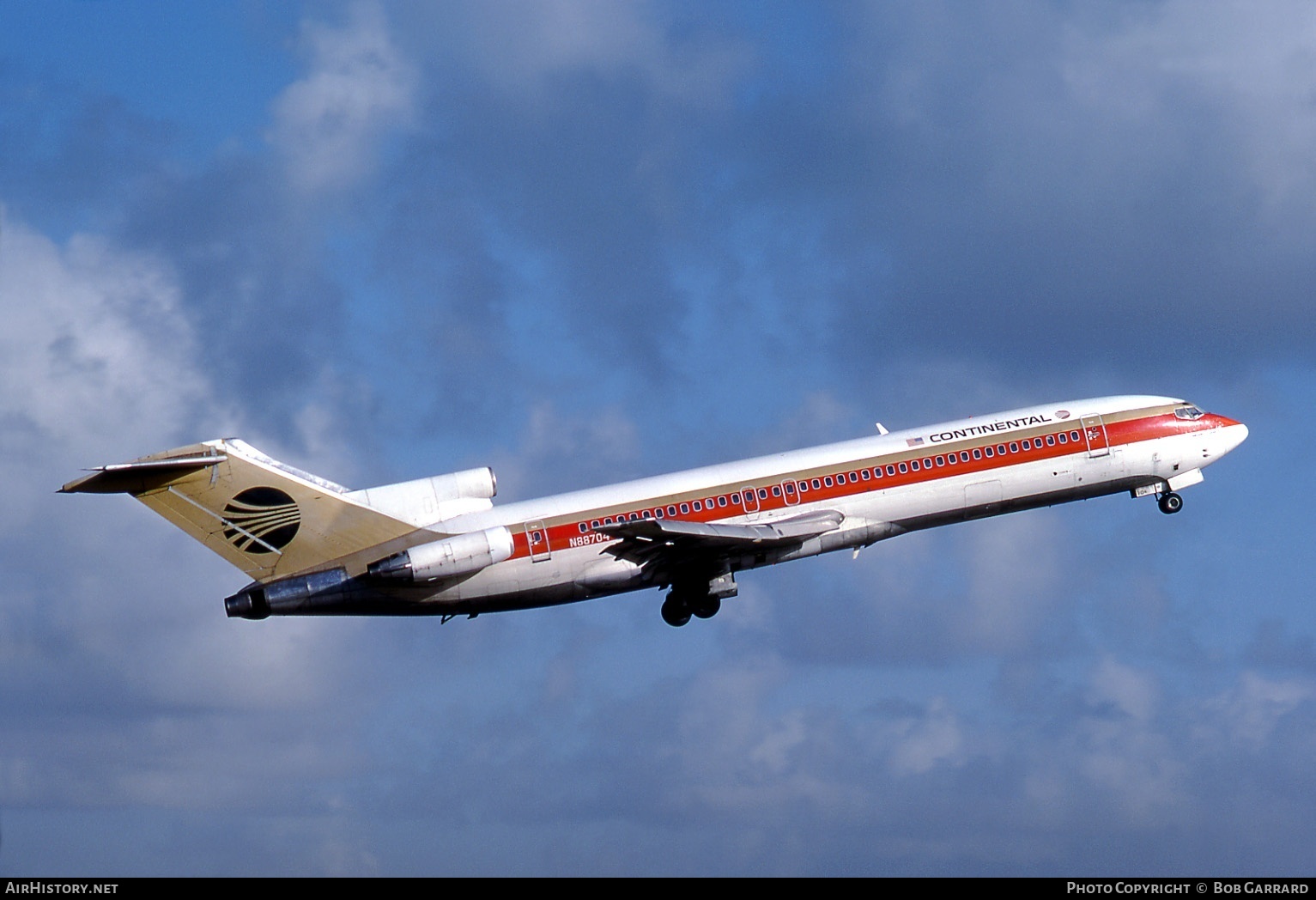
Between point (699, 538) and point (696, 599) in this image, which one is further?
point (696, 599)

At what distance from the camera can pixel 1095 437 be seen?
4934cm

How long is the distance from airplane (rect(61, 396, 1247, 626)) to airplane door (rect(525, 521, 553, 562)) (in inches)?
1.5

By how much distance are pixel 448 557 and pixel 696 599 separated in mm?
8427

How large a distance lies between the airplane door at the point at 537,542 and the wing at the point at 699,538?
184cm

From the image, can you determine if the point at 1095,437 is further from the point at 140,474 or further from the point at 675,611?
the point at 140,474

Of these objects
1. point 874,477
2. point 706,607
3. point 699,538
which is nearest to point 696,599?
point 706,607

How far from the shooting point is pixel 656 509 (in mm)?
46406

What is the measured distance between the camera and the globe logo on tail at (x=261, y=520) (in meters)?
46.4

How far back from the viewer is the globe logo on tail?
46.4 m

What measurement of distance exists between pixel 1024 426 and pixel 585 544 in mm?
14489

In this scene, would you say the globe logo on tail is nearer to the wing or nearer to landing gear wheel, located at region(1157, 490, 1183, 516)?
the wing

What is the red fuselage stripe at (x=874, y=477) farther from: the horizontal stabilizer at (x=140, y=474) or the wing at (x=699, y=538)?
the horizontal stabilizer at (x=140, y=474)
